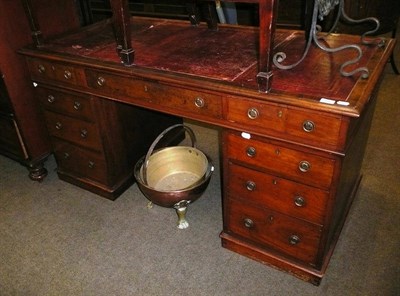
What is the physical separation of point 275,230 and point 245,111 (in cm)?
52

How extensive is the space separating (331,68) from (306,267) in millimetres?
775

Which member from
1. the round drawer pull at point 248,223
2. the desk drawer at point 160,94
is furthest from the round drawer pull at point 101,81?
the round drawer pull at point 248,223

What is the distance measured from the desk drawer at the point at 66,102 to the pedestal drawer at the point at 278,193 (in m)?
0.77

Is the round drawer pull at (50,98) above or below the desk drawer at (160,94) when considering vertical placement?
below

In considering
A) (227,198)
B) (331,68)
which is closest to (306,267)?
A: (227,198)

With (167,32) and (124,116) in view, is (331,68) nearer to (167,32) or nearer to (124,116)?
(167,32)

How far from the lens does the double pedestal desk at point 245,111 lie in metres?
1.12

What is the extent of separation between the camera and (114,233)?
1746 millimetres

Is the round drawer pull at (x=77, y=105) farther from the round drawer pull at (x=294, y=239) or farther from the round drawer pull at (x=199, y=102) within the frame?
the round drawer pull at (x=294, y=239)

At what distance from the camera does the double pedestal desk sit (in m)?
1.12

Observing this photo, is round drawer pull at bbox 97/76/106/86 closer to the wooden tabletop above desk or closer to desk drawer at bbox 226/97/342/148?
the wooden tabletop above desk

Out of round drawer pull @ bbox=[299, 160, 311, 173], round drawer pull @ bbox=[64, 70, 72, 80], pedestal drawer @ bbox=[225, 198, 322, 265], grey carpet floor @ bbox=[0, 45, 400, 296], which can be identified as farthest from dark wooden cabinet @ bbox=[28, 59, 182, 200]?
round drawer pull @ bbox=[299, 160, 311, 173]

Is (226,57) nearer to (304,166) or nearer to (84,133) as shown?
(304,166)

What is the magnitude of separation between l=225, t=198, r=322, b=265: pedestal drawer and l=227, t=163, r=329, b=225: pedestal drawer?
0.04 meters
